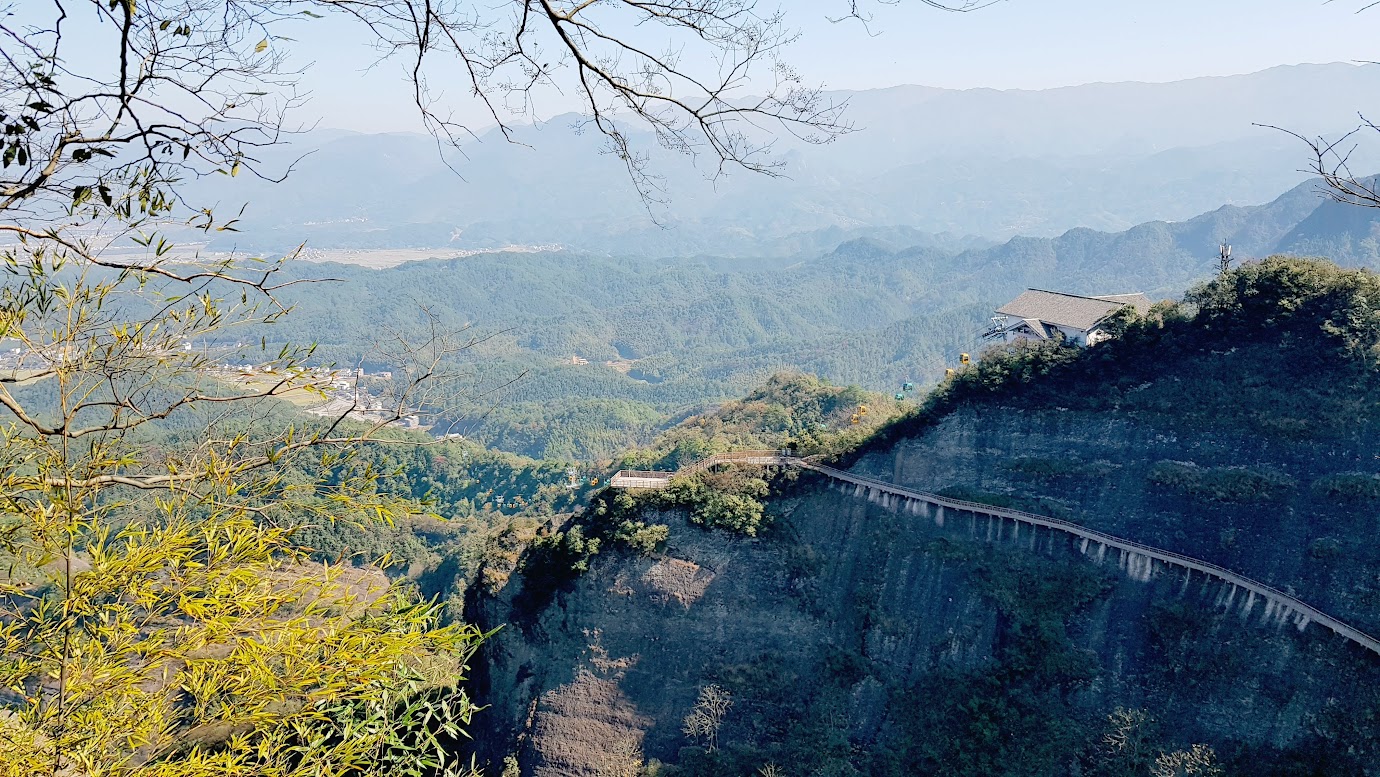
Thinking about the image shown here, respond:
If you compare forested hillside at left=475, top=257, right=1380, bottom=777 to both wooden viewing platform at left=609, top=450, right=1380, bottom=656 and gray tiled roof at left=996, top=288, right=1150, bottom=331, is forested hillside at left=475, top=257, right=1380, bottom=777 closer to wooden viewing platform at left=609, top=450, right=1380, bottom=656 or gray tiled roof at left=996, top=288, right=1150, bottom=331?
wooden viewing platform at left=609, top=450, right=1380, bottom=656

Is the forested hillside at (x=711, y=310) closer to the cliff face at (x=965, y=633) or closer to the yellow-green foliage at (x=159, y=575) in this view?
the cliff face at (x=965, y=633)

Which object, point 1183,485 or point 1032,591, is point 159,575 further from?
point 1183,485

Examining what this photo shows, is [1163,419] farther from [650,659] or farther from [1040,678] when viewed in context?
[650,659]

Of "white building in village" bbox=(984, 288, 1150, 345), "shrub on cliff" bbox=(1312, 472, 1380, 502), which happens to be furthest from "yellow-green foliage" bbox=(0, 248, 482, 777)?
"white building in village" bbox=(984, 288, 1150, 345)

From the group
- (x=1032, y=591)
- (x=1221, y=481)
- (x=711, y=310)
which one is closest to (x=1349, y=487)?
(x=1221, y=481)

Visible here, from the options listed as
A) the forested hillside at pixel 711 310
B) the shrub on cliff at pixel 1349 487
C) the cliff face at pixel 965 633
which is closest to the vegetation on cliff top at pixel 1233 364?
the cliff face at pixel 965 633

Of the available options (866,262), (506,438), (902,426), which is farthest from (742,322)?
(902,426)
